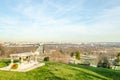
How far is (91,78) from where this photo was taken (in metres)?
12.6

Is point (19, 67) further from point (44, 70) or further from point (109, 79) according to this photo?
point (109, 79)

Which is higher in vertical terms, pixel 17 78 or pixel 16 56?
pixel 16 56

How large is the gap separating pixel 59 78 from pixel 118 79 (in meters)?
5.37

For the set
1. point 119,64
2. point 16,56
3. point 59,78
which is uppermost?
point 16,56

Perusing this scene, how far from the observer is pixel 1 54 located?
178 ft

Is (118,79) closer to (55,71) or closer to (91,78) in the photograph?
(91,78)

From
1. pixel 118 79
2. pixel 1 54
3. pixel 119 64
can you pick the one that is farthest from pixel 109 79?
pixel 1 54

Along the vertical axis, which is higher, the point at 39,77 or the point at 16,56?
the point at 16,56

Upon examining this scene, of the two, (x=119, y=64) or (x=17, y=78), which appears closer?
(x=17, y=78)

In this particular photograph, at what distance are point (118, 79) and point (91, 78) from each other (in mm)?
2968

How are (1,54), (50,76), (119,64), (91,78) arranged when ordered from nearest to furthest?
(50,76)
(91,78)
(119,64)
(1,54)

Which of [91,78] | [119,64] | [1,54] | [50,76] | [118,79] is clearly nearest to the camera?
[50,76]

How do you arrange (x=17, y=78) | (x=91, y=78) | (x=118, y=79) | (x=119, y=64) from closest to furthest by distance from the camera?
(x=17, y=78) → (x=91, y=78) → (x=118, y=79) → (x=119, y=64)

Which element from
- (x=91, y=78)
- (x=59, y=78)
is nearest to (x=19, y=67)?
(x=59, y=78)
